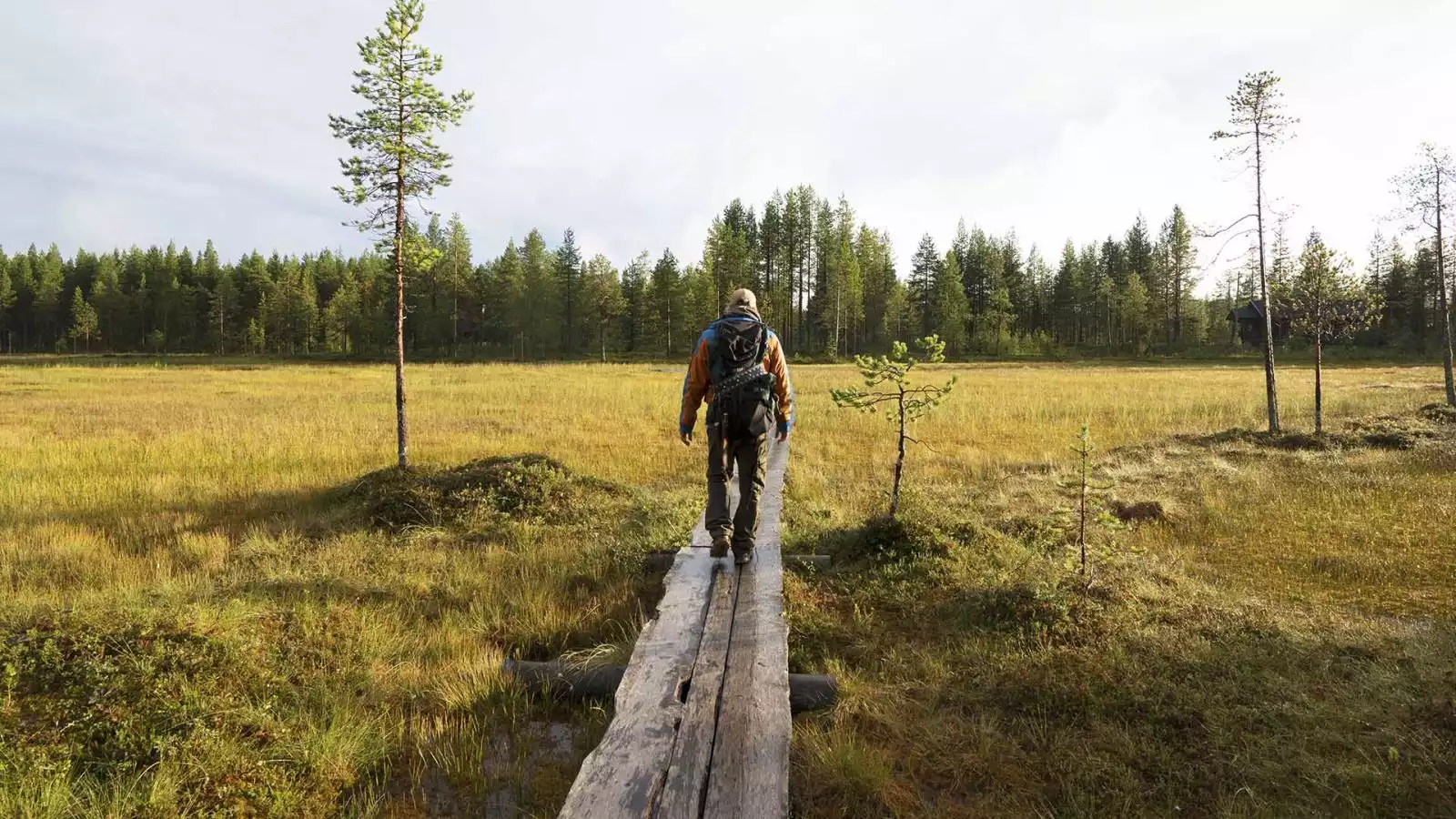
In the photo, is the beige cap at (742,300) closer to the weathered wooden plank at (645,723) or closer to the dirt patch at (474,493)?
the weathered wooden plank at (645,723)

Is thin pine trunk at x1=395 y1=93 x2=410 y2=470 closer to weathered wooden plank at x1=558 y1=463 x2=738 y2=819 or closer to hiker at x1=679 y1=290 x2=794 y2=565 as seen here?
hiker at x1=679 y1=290 x2=794 y2=565

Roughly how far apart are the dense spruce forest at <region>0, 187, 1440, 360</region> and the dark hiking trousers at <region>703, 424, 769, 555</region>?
49.5m

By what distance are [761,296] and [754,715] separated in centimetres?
5749

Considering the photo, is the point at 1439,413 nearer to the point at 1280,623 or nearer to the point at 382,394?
the point at 1280,623

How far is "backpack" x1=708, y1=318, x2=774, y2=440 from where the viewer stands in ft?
16.6

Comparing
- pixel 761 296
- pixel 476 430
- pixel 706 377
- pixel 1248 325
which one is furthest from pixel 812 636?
pixel 1248 325

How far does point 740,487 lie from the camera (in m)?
5.12

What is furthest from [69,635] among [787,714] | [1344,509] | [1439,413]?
[1439,413]

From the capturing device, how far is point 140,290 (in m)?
74.2

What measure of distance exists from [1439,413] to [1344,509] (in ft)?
42.8

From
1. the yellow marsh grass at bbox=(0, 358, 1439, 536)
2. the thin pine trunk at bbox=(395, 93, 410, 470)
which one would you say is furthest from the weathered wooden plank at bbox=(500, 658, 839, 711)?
the thin pine trunk at bbox=(395, 93, 410, 470)

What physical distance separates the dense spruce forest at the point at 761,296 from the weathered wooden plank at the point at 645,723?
50.9 meters

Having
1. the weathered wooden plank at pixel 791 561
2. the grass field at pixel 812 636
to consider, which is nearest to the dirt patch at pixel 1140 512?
the grass field at pixel 812 636

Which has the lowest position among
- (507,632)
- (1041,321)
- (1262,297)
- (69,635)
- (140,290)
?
(507,632)
